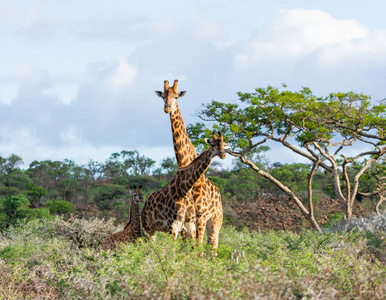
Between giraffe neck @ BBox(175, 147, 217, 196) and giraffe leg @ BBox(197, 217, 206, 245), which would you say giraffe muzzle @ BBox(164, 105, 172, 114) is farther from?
giraffe leg @ BBox(197, 217, 206, 245)

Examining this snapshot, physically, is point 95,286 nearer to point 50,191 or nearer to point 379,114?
point 379,114

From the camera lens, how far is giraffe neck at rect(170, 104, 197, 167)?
9297mm

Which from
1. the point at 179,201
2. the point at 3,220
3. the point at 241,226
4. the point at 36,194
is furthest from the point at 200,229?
the point at 36,194

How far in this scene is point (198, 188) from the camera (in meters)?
8.54

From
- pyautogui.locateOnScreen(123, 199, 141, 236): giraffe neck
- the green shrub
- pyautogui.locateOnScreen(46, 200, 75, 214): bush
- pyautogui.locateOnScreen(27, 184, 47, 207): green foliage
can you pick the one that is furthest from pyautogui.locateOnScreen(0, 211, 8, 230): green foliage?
pyautogui.locateOnScreen(123, 199, 141, 236): giraffe neck

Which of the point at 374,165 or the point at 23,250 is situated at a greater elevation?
the point at 374,165

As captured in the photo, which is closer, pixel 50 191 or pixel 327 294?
pixel 327 294

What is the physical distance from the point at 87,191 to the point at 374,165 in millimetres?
17970

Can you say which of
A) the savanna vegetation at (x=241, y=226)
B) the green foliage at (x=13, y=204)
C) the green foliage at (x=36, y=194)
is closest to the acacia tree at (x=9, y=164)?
the savanna vegetation at (x=241, y=226)

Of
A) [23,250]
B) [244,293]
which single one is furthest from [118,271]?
[23,250]

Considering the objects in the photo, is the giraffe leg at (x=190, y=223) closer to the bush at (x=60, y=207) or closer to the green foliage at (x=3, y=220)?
the green foliage at (x=3, y=220)

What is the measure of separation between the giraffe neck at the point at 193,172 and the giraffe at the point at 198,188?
0.32 metres

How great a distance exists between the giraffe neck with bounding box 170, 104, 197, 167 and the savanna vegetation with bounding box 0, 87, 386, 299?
1805 mm

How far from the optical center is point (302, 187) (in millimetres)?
31484
